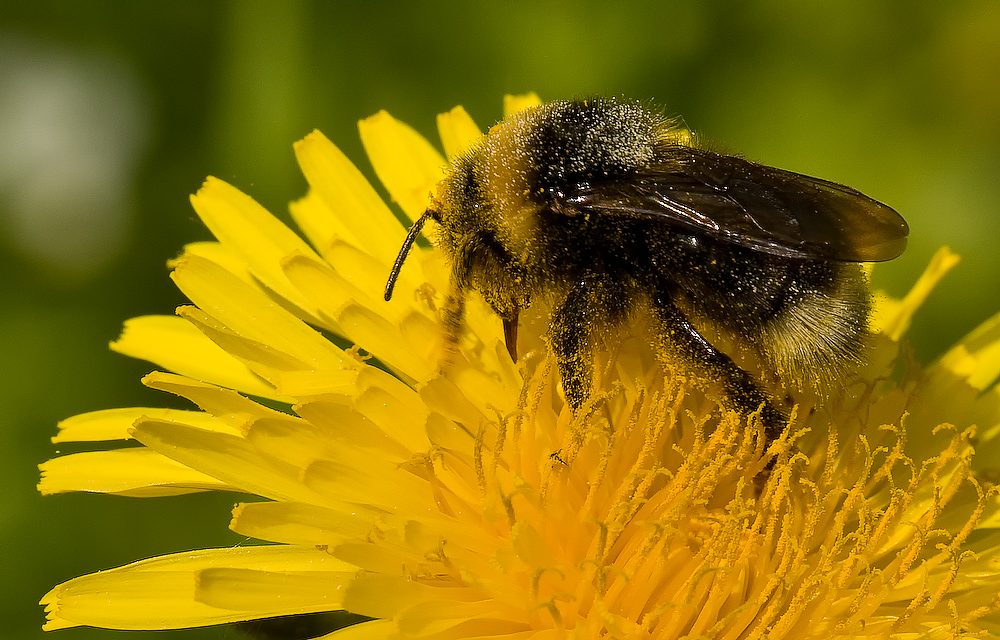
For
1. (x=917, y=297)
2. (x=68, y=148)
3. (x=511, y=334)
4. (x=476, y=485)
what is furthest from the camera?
(x=68, y=148)

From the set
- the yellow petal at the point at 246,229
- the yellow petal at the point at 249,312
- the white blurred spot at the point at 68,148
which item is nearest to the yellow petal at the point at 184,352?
the yellow petal at the point at 249,312

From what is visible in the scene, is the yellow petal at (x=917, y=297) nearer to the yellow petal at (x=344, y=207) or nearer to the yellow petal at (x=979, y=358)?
the yellow petal at (x=979, y=358)

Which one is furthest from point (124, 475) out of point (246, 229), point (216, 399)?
point (246, 229)

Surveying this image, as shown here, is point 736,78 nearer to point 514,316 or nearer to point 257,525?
point 514,316

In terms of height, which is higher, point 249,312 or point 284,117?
point 284,117

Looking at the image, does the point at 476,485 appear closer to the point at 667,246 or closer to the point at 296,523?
the point at 296,523
